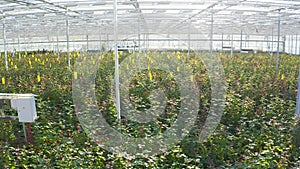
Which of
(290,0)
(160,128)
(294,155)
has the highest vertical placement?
(290,0)

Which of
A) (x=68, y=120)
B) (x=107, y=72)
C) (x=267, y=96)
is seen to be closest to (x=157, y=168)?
(x=68, y=120)

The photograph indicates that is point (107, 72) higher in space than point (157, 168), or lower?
higher

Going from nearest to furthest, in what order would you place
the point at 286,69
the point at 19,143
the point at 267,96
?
the point at 19,143
the point at 267,96
the point at 286,69

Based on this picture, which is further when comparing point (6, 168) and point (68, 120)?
point (68, 120)

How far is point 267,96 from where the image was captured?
5730 mm

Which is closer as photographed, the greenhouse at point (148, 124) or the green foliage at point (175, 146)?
the green foliage at point (175, 146)

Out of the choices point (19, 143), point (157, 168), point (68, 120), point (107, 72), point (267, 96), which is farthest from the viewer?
point (107, 72)

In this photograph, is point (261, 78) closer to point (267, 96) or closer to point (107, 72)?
point (267, 96)

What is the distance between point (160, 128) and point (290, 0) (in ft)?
13.1

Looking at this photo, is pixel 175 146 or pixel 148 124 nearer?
pixel 175 146

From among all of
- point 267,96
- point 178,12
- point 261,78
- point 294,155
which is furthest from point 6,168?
point 178,12

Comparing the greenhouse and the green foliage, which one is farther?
the greenhouse

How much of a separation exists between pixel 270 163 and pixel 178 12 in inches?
245

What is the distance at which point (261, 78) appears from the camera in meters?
7.18
